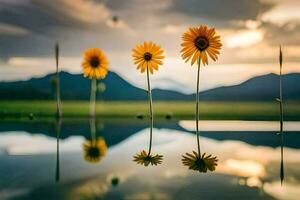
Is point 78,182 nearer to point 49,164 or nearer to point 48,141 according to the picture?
point 49,164

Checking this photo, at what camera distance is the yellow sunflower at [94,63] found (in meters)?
7.93

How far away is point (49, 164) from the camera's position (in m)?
3.81

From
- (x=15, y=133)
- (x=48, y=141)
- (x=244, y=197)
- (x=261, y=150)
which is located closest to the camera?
(x=244, y=197)

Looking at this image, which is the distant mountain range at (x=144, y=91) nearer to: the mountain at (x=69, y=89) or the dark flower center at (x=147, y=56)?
the mountain at (x=69, y=89)

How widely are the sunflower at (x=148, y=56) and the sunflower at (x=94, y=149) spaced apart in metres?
2.09

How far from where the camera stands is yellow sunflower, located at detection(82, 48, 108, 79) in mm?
7934

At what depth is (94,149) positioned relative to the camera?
4543mm

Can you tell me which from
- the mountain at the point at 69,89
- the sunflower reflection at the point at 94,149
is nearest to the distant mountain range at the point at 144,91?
the mountain at the point at 69,89

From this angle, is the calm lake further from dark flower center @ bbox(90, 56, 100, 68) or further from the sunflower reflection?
dark flower center @ bbox(90, 56, 100, 68)

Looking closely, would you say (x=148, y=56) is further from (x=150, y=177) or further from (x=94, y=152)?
(x=150, y=177)

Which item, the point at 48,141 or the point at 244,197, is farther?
the point at 48,141

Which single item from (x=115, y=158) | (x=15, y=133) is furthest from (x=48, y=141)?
(x=115, y=158)

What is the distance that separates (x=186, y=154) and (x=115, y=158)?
64 centimetres

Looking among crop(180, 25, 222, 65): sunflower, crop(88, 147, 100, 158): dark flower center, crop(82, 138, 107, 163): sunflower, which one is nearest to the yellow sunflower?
crop(180, 25, 222, 65): sunflower
